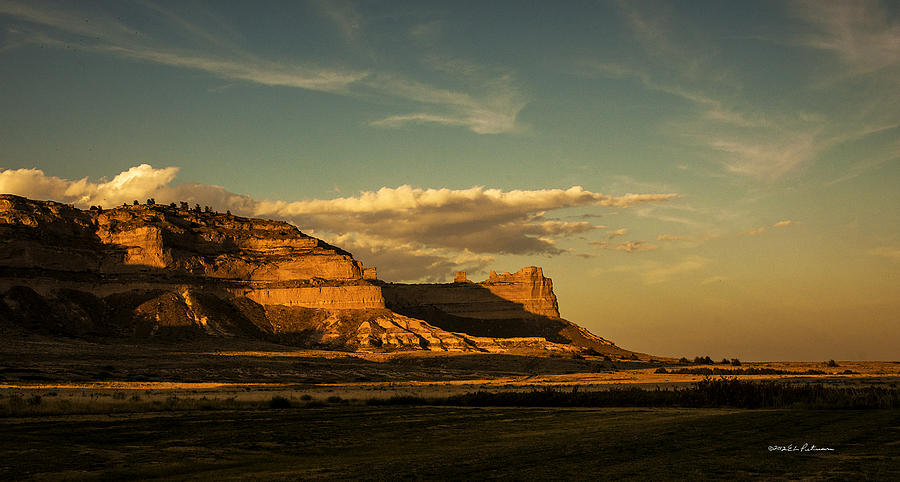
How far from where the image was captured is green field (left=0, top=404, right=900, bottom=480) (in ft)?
50.2

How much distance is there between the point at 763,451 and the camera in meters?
17.1

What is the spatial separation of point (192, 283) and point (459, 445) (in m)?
122

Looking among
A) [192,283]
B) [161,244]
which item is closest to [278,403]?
[192,283]

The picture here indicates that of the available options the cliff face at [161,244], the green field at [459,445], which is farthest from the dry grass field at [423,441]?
the cliff face at [161,244]

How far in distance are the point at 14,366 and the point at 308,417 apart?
5375cm

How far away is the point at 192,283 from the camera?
134m

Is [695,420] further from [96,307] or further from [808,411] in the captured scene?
[96,307]

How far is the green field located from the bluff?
9382 centimetres

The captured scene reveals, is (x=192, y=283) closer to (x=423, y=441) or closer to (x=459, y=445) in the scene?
(x=423, y=441)
